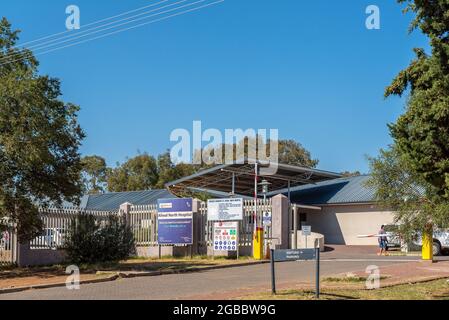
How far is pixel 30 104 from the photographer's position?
18594 millimetres

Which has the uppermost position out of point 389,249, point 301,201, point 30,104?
point 30,104

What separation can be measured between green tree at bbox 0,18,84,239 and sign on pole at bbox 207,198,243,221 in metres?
7.63

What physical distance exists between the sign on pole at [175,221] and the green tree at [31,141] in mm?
7810

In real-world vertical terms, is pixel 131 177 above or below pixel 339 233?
above

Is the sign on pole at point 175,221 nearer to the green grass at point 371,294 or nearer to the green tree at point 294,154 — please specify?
the green grass at point 371,294

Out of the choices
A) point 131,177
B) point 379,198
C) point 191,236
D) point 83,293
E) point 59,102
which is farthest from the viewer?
point 131,177

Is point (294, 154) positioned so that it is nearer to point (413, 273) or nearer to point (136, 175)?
point (136, 175)

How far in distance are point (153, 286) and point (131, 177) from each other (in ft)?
175

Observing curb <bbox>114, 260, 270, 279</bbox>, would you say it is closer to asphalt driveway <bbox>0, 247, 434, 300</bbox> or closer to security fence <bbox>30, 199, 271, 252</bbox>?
asphalt driveway <bbox>0, 247, 434, 300</bbox>

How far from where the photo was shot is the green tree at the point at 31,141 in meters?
18.5

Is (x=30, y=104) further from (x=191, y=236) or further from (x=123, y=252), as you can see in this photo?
(x=191, y=236)

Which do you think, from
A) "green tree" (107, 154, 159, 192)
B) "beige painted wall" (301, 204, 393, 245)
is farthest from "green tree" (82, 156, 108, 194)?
"beige painted wall" (301, 204, 393, 245)

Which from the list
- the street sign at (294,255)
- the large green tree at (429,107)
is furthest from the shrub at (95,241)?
the large green tree at (429,107)

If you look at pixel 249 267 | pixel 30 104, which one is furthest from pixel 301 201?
pixel 30 104
